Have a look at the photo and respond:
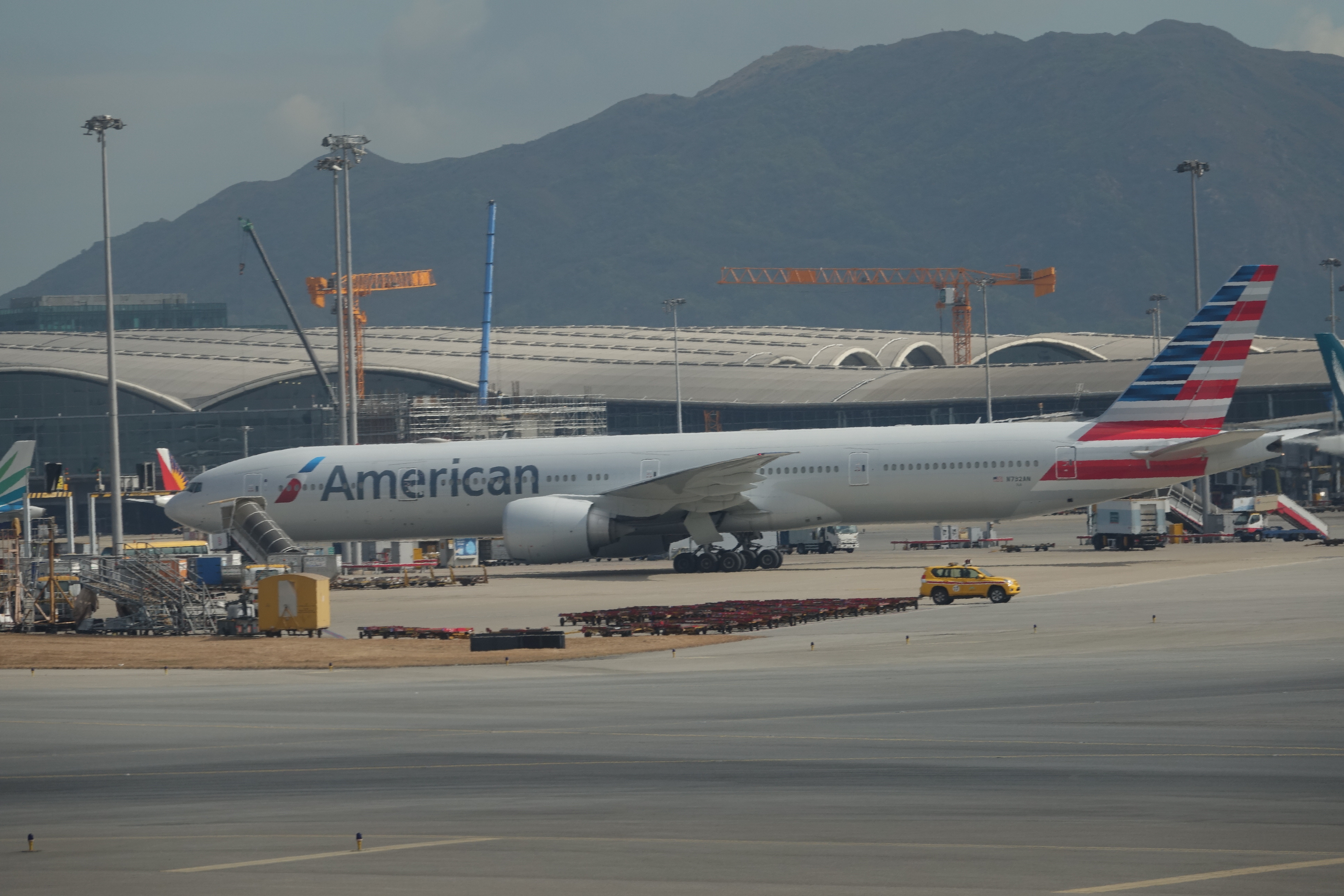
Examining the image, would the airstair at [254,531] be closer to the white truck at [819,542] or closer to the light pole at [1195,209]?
the white truck at [819,542]

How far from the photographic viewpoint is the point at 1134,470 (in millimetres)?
41250

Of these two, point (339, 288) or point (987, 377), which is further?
point (987, 377)

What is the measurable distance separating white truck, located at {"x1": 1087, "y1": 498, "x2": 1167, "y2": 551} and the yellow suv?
Answer: 796 inches

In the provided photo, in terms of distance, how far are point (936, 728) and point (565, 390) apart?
10190cm

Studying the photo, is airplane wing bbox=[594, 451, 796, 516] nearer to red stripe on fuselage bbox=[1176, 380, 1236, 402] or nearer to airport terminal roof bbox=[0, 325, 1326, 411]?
red stripe on fuselage bbox=[1176, 380, 1236, 402]

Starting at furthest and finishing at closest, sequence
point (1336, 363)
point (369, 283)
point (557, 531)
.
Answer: point (369, 283) < point (557, 531) < point (1336, 363)

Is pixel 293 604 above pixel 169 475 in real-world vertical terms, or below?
below

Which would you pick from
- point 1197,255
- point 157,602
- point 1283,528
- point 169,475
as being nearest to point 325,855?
point 157,602

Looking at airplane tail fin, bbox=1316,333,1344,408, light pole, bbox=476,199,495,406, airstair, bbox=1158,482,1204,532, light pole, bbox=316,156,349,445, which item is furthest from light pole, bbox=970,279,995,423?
light pole, bbox=476,199,495,406

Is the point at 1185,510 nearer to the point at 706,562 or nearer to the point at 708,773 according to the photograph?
the point at 706,562

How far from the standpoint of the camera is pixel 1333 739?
14227mm

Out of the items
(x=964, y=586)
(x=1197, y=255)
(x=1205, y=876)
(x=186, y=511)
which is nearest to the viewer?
(x=1205, y=876)

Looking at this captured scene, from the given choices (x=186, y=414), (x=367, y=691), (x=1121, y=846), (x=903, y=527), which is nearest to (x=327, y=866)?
(x=1121, y=846)

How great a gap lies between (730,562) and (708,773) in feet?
102
